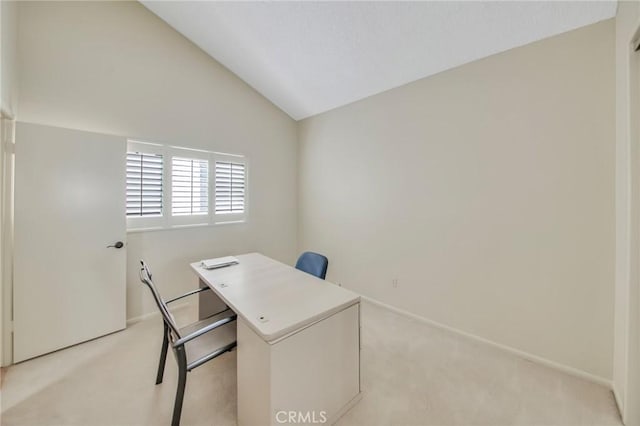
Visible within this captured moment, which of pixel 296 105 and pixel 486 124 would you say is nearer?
pixel 486 124

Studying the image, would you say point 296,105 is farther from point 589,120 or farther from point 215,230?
point 589,120

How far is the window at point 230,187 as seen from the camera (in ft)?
11.2

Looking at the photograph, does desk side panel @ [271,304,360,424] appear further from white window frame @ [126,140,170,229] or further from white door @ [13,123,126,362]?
white window frame @ [126,140,170,229]

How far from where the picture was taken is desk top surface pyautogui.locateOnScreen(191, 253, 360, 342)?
1257 mm

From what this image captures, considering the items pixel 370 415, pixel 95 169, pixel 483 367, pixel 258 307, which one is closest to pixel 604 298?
pixel 483 367

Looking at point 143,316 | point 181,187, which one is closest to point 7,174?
point 181,187

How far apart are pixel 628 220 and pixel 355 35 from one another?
96.3 inches

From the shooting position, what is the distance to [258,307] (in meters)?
1.42

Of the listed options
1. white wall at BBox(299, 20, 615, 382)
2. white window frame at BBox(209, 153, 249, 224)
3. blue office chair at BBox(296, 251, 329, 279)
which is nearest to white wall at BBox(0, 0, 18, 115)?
white window frame at BBox(209, 153, 249, 224)

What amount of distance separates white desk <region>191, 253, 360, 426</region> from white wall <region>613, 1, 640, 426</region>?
1.60 m

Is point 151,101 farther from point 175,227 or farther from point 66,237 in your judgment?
point 66,237

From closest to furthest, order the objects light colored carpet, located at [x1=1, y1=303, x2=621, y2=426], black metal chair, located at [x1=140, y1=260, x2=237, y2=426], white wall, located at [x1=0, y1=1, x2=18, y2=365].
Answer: black metal chair, located at [x1=140, y1=260, x2=237, y2=426] < light colored carpet, located at [x1=1, y1=303, x2=621, y2=426] < white wall, located at [x1=0, y1=1, x2=18, y2=365]

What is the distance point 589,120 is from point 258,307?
2700 mm

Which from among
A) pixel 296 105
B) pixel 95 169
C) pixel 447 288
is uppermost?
pixel 296 105
